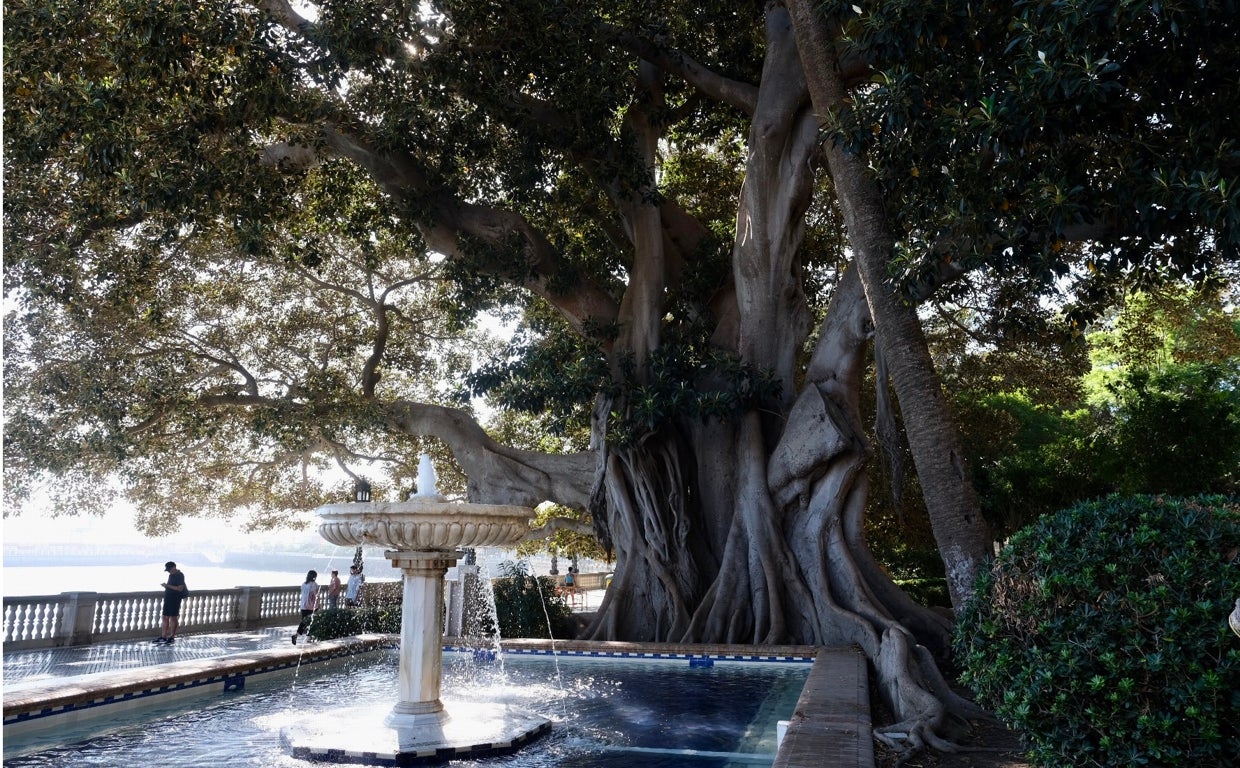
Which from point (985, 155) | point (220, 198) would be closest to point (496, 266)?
point (220, 198)

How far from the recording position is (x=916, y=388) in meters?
6.45

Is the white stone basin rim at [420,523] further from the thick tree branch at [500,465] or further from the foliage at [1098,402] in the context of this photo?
the foliage at [1098,402]

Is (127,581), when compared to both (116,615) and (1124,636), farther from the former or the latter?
(1124,636)

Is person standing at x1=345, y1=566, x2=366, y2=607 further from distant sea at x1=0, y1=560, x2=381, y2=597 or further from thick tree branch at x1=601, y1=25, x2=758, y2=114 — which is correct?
thick tree branch at x1=601, y1=25, x2=758, y2=114

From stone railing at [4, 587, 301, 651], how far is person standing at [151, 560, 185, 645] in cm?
54

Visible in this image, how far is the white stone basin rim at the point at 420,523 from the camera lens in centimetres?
559

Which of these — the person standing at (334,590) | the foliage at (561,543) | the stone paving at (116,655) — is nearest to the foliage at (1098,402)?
the foliage at (561,543)

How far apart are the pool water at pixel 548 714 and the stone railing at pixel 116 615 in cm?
519

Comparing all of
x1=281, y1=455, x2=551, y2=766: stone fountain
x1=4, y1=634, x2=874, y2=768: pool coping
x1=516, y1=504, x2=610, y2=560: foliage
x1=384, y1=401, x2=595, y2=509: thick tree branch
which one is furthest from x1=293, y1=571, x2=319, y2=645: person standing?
x1=281, y1=455, x2=551, y2=766: stone fountain

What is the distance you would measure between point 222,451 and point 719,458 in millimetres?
11219

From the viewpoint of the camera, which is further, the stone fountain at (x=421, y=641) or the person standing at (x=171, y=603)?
the person standing at (x=171, y=603)

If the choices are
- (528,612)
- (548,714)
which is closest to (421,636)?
(548,714)

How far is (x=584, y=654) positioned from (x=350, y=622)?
4.54 m

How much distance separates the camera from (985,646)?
4.14 metres
